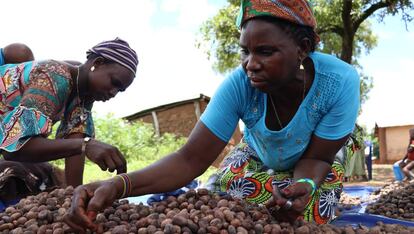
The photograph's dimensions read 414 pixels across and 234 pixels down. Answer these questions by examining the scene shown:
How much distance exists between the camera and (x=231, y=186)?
2412mm

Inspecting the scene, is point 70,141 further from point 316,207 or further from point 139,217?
point 316,207

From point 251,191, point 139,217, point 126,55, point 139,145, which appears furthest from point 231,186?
point 139,145

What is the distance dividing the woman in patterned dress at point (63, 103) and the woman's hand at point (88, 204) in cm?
47

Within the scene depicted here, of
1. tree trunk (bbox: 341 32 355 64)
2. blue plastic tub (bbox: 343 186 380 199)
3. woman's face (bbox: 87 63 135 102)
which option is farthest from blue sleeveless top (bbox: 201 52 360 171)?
tree trunk (bbox: 341 32 355 64)

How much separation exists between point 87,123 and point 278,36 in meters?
1.73

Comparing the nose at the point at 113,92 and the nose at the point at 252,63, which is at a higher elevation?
the nose at the point at 252,63

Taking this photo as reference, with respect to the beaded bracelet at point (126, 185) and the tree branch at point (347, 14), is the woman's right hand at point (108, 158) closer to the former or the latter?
the beaded bracelet at point (126, 185)

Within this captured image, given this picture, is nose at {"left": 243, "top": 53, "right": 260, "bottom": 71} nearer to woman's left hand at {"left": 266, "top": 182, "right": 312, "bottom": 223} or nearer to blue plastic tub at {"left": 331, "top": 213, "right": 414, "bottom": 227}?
woman's left hand at {"left": 266, "top": 182, "right": 312, "bottom": 223}

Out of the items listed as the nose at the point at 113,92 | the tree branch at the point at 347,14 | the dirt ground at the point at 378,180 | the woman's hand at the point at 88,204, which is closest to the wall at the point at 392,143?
the dirt ground at the point at 378,180

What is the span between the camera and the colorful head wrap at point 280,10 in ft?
6.20

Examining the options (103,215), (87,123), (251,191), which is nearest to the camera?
(103,215)

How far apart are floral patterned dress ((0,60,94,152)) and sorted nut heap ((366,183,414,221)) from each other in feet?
7.50

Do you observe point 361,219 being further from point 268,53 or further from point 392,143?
point 392,143

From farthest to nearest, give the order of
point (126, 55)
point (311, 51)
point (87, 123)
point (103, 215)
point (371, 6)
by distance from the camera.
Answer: point (371, 6) < point (87, 123) < point (126, 55) < point (311, 51) < point (103, 215)
